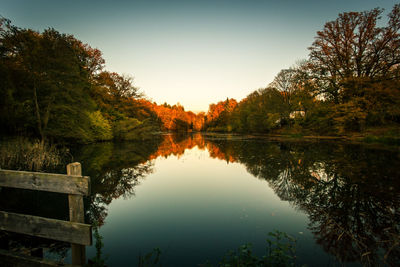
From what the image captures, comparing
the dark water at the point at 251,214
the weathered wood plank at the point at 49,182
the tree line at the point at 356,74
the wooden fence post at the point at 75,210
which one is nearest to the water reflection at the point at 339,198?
the dark water at the point at 251,214

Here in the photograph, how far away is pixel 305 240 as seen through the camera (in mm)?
3928

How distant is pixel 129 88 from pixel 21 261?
3824 cm

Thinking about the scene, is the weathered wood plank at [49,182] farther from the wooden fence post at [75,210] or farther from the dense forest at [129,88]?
the dense forest at [129,88]

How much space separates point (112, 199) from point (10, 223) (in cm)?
366

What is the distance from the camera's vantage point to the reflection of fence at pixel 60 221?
110 inches

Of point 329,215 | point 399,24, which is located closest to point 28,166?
point 329,215

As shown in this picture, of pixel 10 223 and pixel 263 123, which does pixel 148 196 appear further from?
pixel 263 123

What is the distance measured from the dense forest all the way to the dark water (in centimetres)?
1221

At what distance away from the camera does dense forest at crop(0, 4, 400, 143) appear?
1547 cm

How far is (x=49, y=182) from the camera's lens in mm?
2918

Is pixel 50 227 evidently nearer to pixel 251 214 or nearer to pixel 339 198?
pixel 251 214

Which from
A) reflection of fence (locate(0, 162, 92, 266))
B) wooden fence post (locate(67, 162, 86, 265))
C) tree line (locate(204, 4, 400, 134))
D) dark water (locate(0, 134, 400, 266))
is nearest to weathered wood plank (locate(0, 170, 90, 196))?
reflection of fence (locate(0, 162, 92, 266))

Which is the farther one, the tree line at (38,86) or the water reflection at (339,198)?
the tree line at (38,86)

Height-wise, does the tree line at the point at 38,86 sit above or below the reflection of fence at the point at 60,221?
above
